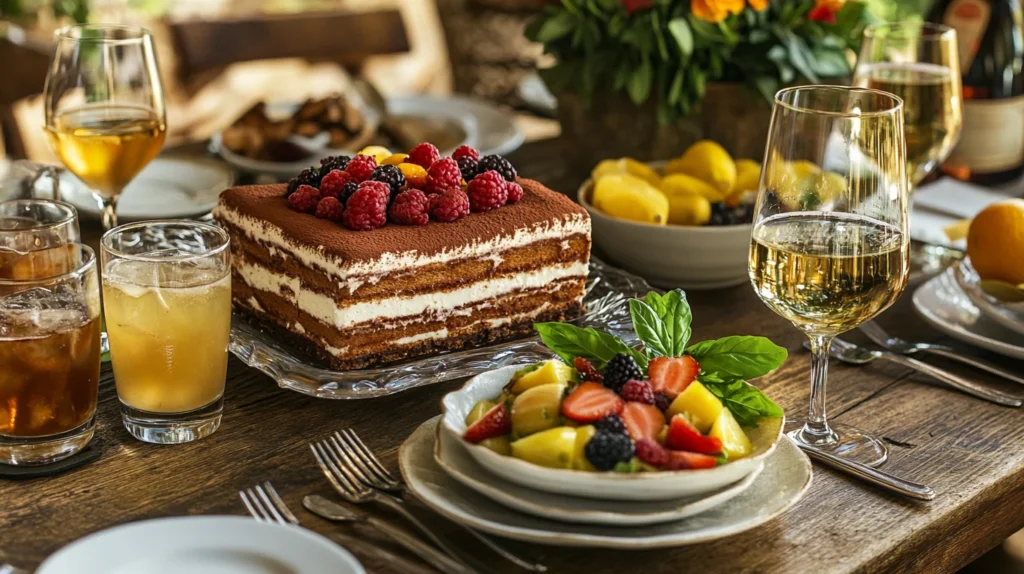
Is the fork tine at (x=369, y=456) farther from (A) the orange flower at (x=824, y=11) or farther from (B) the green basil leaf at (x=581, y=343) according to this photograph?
(A) the orange flower at (x=824, y=11)

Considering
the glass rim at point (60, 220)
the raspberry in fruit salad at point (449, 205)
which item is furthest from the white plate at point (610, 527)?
the glass rim at point (60, 220)

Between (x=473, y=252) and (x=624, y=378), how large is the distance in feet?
1.47

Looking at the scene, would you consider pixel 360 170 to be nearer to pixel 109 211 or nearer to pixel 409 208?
pixel 409 208

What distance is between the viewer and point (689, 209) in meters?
1.84

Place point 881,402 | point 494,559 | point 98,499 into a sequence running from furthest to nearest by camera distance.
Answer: point 881,402, point 98,499, point 494,559

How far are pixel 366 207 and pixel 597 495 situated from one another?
1.90 feet

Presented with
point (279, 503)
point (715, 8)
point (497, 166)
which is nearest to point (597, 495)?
point (279, 503)

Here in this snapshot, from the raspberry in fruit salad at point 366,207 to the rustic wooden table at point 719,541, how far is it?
9.3 inches

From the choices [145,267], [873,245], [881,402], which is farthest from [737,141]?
[145,267]

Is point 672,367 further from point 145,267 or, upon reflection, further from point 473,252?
point 145,267

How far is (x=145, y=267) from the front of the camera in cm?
126

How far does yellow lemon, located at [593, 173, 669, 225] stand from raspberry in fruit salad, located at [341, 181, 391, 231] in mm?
508

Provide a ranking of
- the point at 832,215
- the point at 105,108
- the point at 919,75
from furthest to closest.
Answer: the point at 919,75 → the point at 105,108 → the point at 832,215

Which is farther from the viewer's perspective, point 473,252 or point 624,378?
point 473,252
